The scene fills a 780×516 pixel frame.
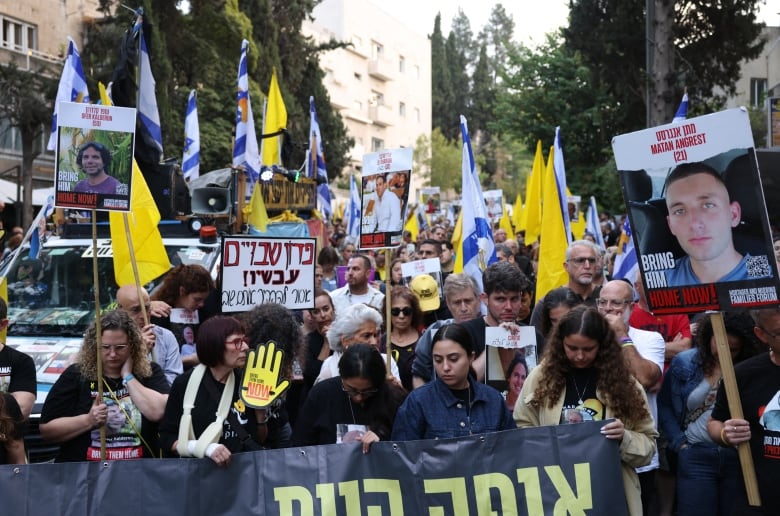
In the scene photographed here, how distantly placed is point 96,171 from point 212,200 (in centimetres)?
508

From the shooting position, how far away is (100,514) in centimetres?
502

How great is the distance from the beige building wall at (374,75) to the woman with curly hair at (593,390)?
53.0m

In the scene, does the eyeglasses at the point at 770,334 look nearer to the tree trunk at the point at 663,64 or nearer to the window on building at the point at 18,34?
the tree trunk at the point at 663,64

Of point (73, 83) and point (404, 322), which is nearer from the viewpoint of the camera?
point (404, 322)

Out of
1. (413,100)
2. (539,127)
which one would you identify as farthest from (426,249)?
(413,100)

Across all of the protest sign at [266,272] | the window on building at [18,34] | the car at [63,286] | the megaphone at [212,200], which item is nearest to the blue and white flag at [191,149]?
the megaphone at [212,200]

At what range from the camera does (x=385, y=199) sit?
7.21 m

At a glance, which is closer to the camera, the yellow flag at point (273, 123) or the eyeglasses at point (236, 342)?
the eyeglasses at point (236, 342)

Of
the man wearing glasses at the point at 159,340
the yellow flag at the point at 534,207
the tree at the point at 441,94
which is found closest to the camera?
the man wearing glasses at the point at 159,340

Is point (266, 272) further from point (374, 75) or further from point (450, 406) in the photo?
point (374, 75)

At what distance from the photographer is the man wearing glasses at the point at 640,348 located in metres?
5.53

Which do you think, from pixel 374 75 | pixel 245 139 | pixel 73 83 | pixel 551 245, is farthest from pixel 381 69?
pixel 551 245

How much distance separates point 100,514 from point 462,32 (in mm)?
95861

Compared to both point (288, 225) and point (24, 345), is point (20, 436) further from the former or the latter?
point (288, 225)
